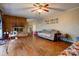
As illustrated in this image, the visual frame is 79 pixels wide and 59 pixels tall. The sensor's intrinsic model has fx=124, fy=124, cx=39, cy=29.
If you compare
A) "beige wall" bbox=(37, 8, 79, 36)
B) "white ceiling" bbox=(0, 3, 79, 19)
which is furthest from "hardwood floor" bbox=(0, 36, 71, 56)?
"white ceiling" bbox=(0, 3, 79, 19)

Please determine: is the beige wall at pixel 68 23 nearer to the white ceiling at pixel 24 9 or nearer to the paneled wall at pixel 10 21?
the white ceiling at pixel 24 9

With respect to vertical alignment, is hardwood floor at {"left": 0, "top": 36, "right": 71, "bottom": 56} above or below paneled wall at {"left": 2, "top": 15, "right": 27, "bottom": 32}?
below

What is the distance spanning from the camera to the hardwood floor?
2.16 m

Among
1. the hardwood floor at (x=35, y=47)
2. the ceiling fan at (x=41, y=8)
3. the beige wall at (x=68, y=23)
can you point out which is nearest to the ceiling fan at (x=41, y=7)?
the ceiling fan at (x=41, y=8)

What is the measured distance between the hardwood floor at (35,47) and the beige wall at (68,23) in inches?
9.2

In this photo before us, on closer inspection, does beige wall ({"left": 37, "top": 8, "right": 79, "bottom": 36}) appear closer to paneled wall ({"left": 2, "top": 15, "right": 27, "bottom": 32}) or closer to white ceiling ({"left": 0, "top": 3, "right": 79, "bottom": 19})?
white ceiling ({"left": 0, "top": 3, "right": 79, "bottom": 19})

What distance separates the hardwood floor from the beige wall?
0.77ft

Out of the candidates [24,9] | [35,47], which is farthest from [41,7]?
[35,47]

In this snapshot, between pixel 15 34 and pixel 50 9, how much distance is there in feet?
2.48

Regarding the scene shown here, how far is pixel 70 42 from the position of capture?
2166mm

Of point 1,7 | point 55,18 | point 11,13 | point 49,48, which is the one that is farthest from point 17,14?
point 49,48

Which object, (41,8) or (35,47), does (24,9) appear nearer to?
(41,8)

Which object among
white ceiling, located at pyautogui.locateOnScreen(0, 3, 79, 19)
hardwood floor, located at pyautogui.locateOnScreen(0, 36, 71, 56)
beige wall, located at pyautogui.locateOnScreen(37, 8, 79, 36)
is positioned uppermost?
white ceiling, located at pyautogui.locateOnScreen(0, 3, 79, 19)

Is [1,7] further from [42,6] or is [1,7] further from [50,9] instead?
[50,9]
